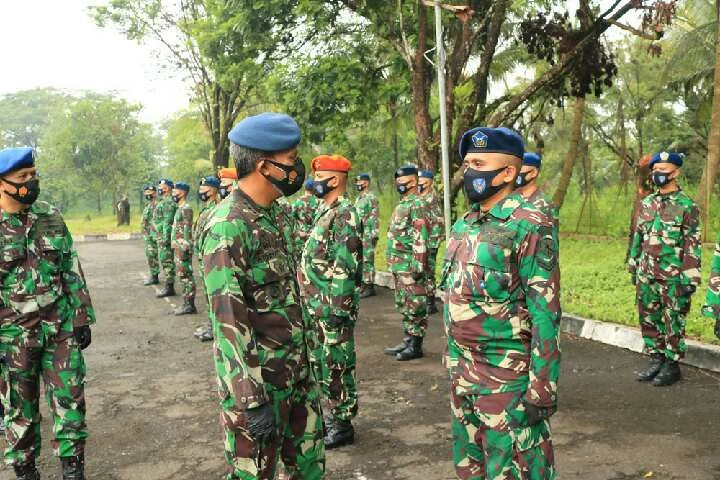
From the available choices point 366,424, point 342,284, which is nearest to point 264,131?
point 342,284

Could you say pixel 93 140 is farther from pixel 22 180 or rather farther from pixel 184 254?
pixel 22 180

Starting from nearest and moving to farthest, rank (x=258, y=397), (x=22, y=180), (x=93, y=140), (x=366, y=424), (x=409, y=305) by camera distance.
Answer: (x=258, y=397) → (x=22, y=180) → (x=366, y=424) → (x=409, y=305) → (x=93, y=140)

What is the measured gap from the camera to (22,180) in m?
3.88

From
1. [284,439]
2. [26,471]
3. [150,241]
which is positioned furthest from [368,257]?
[284,439]

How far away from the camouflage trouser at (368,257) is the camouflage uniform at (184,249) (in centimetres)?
266

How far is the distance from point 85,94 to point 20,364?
68.4 metres

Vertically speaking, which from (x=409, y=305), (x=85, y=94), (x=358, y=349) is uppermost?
(x=85, y=94)

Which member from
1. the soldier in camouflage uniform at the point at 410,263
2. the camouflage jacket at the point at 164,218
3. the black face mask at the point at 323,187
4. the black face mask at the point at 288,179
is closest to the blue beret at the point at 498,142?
the black face mask at the point at 288,179

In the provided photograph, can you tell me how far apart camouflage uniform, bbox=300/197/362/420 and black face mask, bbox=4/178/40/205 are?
1.78 meters

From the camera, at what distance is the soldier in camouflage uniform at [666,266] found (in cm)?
553

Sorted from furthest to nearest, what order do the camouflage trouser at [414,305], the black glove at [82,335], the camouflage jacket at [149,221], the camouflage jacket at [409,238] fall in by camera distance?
the camouflage jacket at [149,221] → the camouflage jacket at [409,238] → the camouflage trouser at [414,305] → the black glove at [82,335]

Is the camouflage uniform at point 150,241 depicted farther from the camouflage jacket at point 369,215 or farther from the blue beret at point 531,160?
the blue beret at point 531,160

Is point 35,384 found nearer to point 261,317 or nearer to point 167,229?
point 261,317

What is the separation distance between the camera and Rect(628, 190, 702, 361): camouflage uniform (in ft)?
18.1
